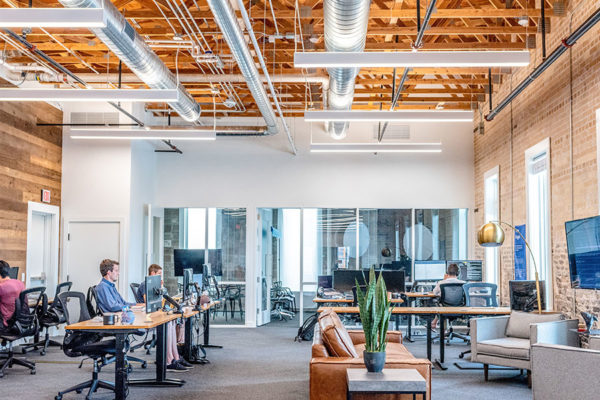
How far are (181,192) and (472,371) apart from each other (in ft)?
23.4

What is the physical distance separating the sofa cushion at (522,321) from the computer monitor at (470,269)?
12.7 ft

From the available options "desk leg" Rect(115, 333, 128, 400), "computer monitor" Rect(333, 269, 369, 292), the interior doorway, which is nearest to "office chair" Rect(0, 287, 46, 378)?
"desk leg" Rect(115, 333, 128, 400)

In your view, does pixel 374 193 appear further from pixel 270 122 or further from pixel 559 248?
pixel 559 248

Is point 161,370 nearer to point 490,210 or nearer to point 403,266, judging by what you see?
point 403,266

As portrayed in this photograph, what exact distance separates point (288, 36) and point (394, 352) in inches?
164

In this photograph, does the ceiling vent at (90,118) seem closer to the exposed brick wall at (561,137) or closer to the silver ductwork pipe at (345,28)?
the silver ductwork pipe at (345,28)

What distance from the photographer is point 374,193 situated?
42.5ft

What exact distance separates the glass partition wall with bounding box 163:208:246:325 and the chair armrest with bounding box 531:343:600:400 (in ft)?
27.4

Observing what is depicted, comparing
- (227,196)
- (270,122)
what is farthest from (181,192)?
(270,122)

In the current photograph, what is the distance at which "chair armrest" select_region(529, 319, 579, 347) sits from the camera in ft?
21.1

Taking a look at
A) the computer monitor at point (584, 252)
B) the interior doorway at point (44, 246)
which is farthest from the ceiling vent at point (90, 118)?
the computer monitor at point (584, 252)

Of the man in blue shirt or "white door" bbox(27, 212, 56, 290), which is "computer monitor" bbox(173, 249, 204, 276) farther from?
the man in blue shirt

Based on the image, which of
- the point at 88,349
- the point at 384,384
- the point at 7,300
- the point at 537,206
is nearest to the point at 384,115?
the point at 537,206

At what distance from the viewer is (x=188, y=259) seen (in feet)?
36.5
